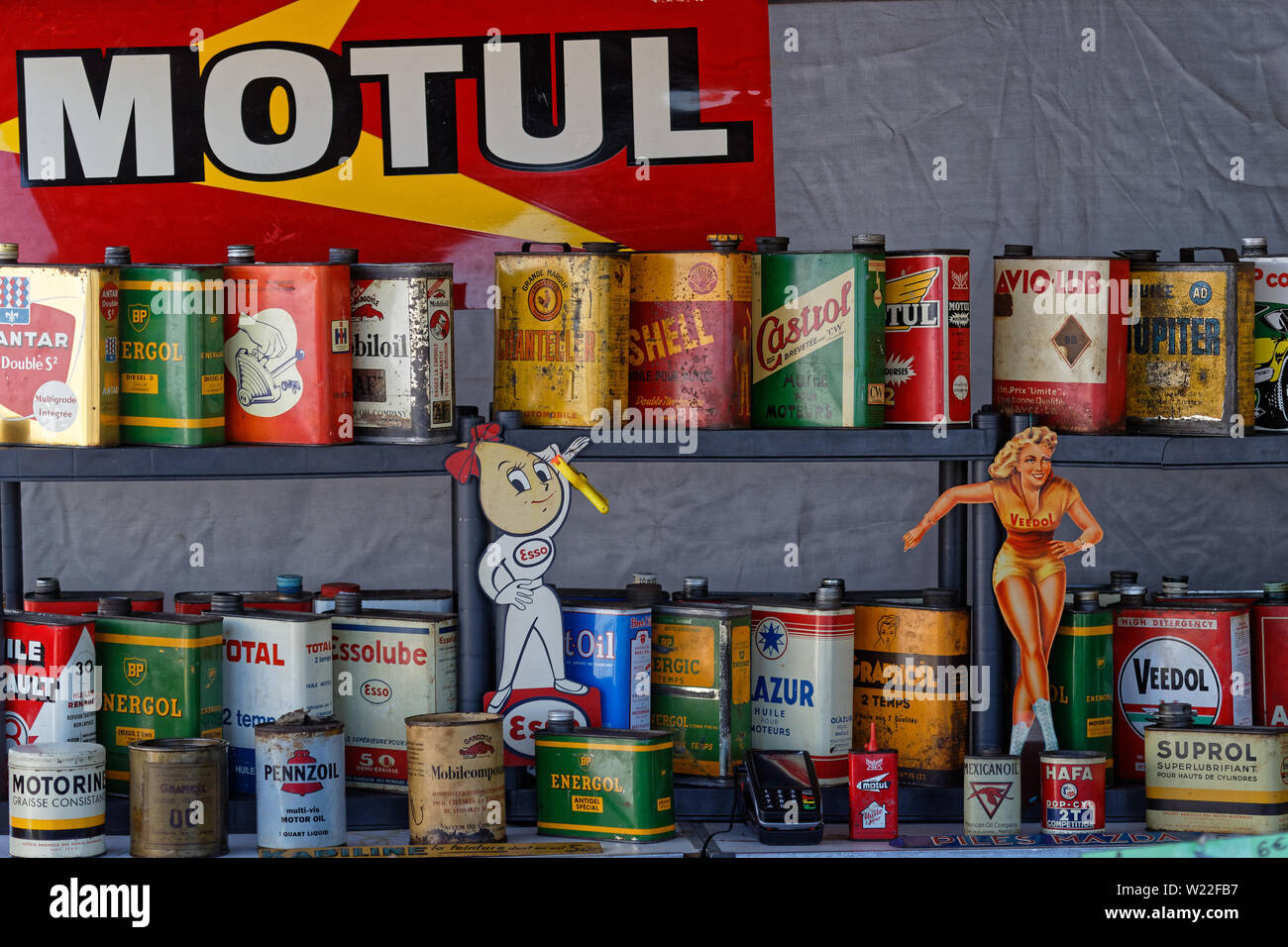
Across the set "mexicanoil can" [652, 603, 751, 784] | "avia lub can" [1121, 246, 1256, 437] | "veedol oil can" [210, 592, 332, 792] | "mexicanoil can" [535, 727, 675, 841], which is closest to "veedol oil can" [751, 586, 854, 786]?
"mexicanoil can" [652, 603, 751, 784]

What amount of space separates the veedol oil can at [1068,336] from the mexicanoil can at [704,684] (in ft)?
2.47

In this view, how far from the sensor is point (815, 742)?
10.9 feet

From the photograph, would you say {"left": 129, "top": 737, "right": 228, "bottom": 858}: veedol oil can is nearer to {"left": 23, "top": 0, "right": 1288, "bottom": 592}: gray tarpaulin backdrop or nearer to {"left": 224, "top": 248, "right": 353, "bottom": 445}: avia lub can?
{"left": 224, "top": 248, "right": 353, "bottom": 445}: avia lub can

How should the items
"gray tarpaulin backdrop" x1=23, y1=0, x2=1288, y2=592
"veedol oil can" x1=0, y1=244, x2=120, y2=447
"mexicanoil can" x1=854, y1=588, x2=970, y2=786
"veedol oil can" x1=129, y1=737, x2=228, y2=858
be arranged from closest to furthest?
"veedol oil can" x1=129, y1=737, x2=228, y2=858, "veedol oil can" x1=0, y1=244, x2=120, y2=447, "mexicanoil can" x1=854, y1=588, x2=970, y2=786, "gray tarpaulin backdrop" x1=23, y1=0, x2=1288, y2=592

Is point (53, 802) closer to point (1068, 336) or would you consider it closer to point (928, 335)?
point (928, 335)

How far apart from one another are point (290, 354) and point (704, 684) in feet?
3.46

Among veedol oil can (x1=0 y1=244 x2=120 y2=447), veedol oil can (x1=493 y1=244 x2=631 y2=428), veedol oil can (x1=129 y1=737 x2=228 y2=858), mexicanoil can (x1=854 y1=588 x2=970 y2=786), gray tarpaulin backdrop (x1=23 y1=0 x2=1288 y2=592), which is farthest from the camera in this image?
gray tarpaulin backdrop (x1=23 y1=0 x2=1288 y2=592)

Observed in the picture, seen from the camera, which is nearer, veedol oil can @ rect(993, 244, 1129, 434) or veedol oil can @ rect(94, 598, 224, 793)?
veedol oil can @ rect(94, 598, 224, 793)

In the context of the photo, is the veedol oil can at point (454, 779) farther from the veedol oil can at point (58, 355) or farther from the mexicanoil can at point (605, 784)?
the veedol oil can at point (58, 355)

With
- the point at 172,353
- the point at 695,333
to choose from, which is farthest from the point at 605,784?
the point at 172,353

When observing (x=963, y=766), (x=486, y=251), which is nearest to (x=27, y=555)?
(x=486, y=251)

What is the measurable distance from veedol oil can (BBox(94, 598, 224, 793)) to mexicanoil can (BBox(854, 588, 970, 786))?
1.32 metres

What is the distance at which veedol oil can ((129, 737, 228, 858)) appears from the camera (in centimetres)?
301
